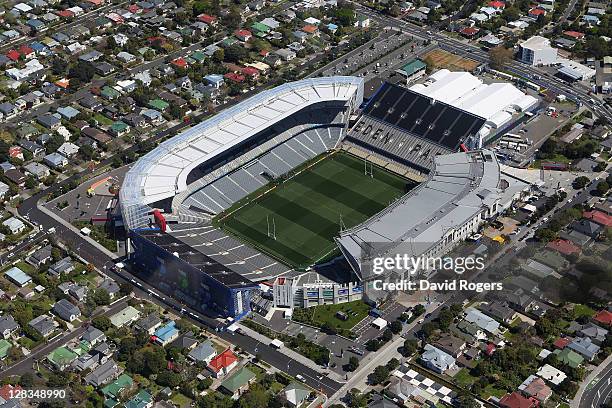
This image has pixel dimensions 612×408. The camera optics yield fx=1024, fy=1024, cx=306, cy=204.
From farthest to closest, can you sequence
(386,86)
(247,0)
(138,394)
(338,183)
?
(247,0) → (386,86) → (338,183) → (138,394)

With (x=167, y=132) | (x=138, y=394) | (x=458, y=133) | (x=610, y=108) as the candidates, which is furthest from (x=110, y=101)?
(x=610, y=108)

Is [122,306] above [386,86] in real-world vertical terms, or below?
below

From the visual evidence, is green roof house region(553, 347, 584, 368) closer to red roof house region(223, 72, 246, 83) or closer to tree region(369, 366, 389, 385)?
tree region(369, 366, 389, 385)

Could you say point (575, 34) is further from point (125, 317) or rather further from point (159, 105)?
point (125, 317)

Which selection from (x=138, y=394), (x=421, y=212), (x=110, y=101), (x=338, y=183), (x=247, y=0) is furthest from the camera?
(x=247, y=0)

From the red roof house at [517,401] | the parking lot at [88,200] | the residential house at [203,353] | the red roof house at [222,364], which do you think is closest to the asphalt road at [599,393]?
the red roof house at [517,401]

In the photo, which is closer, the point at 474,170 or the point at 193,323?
the point at 193,323

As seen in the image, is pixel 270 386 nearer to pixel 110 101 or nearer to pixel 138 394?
pixel 138 394

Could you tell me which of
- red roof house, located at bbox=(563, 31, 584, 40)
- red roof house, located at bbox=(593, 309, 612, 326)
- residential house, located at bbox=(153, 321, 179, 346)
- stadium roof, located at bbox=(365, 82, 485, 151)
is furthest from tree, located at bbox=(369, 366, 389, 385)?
red roof house, located at bbox=(563, 31, 584, 40)
